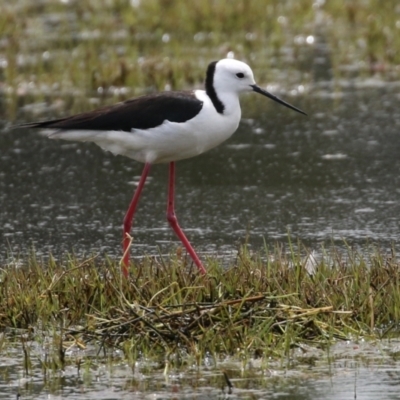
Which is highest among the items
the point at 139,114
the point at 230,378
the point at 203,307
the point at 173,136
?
the point at 139,114

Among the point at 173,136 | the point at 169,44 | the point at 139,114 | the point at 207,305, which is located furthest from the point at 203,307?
the point at 169,44

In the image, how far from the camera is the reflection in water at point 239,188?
744 centimetres

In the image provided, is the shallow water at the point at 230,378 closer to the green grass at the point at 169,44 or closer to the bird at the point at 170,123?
the bird at the point at 170,123

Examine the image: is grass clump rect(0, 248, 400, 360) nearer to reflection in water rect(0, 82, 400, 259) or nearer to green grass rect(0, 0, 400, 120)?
reflection in water rect(0, 82, 400, 259)

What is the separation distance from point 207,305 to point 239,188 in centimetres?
358

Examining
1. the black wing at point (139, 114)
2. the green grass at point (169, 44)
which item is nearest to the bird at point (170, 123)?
the black wing at point (139, 114)

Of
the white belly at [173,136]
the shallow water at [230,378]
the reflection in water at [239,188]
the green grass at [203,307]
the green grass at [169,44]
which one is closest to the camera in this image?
the shallow water at [230,378]

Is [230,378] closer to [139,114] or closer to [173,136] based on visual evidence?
[173,136]

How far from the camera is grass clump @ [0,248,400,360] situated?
16.6 feet

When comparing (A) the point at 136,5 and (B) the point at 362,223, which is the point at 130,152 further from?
(A) the point at 136,5

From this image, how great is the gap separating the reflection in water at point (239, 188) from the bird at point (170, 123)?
69 centimetres

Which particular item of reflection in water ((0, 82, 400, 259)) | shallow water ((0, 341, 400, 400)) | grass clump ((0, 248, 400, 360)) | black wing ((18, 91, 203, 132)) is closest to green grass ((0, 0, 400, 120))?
reflection in water ((0, 82, 400, 259))

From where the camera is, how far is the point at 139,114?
6.65 meters

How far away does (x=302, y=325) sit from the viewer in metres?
5.12
